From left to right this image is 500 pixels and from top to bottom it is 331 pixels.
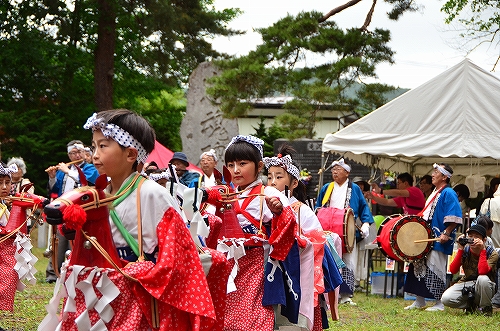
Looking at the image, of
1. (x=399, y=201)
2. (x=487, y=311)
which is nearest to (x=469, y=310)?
(x=487, y=311)

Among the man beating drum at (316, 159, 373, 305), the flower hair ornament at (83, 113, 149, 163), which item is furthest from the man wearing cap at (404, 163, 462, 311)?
the flower hair ornament at (83, 113, 149, 163)

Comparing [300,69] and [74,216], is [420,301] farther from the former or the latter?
[74,216]

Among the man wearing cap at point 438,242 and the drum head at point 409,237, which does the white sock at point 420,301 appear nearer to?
the man wearing cap at point 438,242

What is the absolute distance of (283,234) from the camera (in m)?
5.41

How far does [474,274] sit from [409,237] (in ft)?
3.28

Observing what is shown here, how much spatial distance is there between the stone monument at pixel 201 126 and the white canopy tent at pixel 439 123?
797 centimetres

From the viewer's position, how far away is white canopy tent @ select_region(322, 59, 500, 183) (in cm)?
1012

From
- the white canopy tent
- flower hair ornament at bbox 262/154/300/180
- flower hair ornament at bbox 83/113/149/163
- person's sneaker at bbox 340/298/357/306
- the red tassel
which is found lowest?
person's sneaker at bbox 340/298/357/306

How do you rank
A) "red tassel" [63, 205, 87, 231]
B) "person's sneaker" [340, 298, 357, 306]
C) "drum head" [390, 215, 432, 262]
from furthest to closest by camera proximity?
"person's sneaker" [340, 298, 357, 306] < "drum head" [390, 215, 432, 262] < "red tassel" [63, 205, 87, 231]

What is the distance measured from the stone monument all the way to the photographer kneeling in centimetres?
970

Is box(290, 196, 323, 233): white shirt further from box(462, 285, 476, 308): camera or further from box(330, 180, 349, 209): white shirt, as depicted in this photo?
box(330, 180, 349, 209): white shirt

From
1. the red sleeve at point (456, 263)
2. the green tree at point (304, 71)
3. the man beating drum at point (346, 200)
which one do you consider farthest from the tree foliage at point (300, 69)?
the red sleeve at point (456, 263)

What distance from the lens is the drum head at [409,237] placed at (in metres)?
10.2

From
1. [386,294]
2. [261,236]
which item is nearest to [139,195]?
[261,236]
